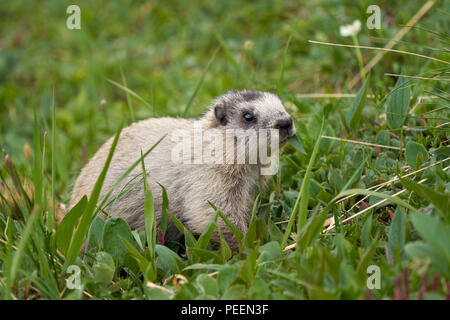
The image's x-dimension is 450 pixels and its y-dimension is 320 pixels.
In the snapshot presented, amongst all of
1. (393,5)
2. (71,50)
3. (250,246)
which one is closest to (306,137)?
(250,246)

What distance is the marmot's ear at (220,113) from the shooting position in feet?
14.2

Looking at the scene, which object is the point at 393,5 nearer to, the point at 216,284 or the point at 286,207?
the point at 286,207

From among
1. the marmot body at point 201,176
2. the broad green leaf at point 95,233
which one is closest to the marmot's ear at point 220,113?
the marmot body at point 201,176

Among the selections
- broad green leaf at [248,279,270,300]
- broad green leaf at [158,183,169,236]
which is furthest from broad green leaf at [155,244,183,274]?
broad green leaf at [248,279,270,300]

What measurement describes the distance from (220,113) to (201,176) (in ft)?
1.78

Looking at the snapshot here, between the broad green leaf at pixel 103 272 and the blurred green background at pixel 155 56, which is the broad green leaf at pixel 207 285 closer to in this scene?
the broad green leaf at pixel 103 272

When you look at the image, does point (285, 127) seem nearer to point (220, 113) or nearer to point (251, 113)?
point (251, 113)

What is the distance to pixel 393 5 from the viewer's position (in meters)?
6.44

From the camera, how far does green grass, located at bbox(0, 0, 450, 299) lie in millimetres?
2926

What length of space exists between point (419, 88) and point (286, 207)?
172 centimetres

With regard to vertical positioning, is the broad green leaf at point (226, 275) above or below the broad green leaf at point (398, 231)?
below

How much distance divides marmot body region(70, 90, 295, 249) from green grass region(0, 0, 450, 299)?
128mm

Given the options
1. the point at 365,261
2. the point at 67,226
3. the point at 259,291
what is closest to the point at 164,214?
the point at 67,226

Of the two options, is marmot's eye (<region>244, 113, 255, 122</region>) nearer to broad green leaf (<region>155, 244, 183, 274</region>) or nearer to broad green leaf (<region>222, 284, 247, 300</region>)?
broad green leaf (<region>155, 244, 183, 274</region>)
